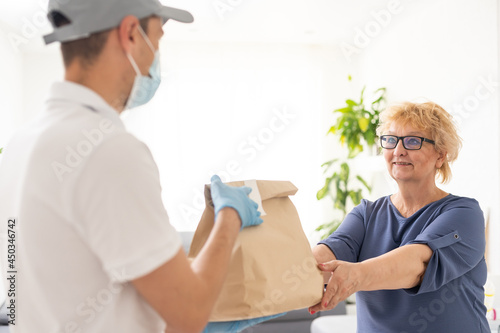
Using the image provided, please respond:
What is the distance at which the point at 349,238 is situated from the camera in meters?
1.59

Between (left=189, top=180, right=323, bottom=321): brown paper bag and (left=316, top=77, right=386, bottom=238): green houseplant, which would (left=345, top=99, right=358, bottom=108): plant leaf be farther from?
(left=189, top=180, right=323, bottom=321): brown paper bag

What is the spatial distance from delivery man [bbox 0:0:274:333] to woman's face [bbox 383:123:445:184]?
90cm

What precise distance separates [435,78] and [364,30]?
127 cm

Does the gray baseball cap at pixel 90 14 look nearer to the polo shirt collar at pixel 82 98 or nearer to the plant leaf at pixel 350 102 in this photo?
the polo shirt collar at pixel 82 98

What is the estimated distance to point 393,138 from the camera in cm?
163

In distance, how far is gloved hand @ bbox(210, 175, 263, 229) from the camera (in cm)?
97
